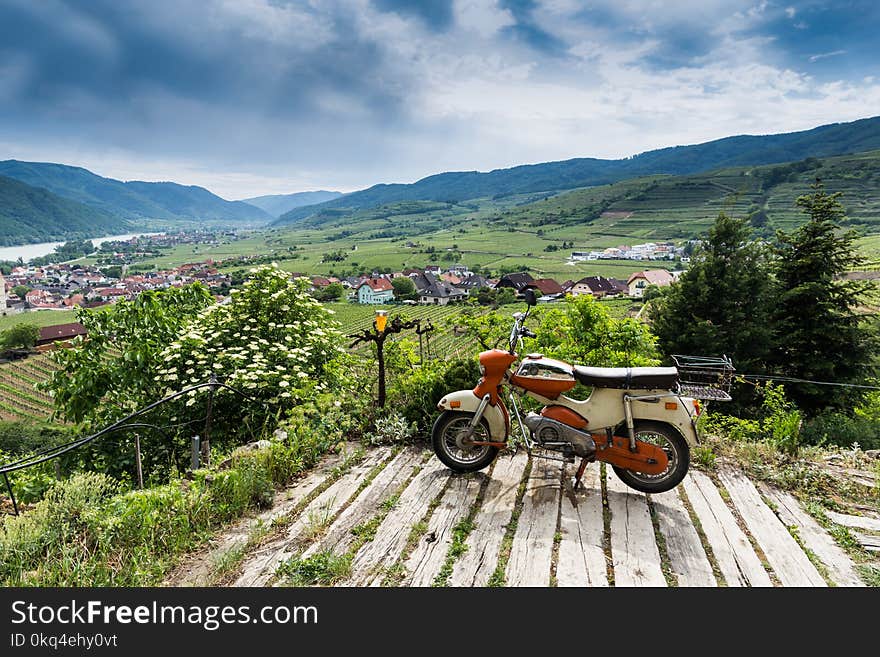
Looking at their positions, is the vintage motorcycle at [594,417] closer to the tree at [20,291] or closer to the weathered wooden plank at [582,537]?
the weathered wooden plank at [582,537]

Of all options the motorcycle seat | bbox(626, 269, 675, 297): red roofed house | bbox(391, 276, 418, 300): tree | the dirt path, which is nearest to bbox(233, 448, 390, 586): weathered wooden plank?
the dirt path

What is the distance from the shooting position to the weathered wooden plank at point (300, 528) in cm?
266

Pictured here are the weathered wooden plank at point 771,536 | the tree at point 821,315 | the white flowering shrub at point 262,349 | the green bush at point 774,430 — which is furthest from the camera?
the tree at point 821,315

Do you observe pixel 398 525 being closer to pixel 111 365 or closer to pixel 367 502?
pixel 367 502

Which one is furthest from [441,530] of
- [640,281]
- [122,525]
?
[640,281]

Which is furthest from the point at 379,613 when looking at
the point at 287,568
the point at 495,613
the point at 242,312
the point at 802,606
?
the point at 242,312

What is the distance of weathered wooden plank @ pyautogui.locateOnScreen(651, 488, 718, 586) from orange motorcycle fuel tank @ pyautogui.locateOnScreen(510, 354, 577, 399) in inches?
41.2

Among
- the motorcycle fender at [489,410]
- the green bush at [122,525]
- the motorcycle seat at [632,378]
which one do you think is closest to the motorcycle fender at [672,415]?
the motorcycle seat at [632,378]

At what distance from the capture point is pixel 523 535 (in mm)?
2982

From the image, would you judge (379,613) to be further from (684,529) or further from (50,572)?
(684,529)

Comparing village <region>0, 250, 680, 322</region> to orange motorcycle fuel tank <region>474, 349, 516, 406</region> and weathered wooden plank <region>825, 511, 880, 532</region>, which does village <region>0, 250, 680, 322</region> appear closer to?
orange motorcycle fuel tank <region>474, 349, 516, 406</region>

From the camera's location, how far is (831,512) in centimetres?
329

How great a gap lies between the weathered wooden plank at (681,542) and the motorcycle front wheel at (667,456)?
0.44 feet

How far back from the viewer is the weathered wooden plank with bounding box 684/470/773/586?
2.60 meters
